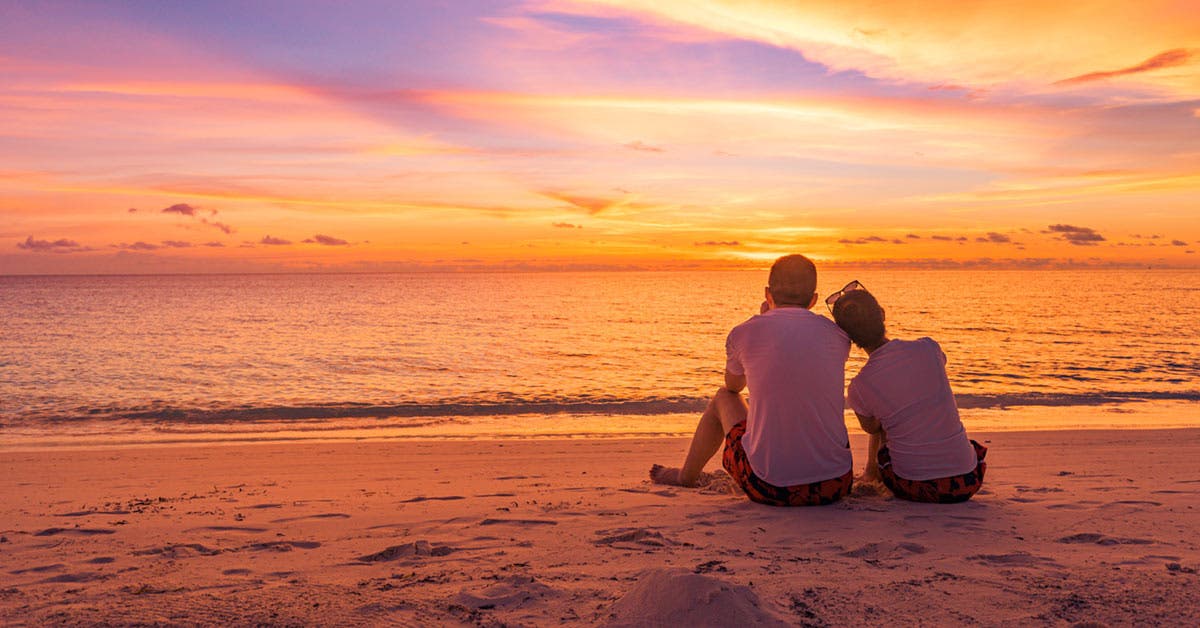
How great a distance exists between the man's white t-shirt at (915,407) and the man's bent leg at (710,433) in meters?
0.88

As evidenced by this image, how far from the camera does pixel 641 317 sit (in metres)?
50.2

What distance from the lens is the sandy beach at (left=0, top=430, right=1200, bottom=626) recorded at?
371 centimetres

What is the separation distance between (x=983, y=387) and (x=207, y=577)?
17.5 meters

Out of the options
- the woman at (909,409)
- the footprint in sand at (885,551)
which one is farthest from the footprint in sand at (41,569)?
the woman at (909,409)

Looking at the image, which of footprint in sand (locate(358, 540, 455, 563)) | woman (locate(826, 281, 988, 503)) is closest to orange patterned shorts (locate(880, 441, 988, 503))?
woman (locate(826, 281, 988, 503))

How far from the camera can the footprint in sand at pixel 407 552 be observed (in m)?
4.75

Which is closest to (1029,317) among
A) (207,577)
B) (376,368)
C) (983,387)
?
(983,387)

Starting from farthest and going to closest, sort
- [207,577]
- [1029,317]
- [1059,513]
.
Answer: [1029,317]
[1059,513]
[207,577]

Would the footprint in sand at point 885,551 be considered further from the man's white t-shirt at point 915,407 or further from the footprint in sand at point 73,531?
the footprint in sand at point 73,531

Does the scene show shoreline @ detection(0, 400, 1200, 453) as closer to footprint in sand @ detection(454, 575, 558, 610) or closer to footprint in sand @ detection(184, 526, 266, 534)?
footprint in sand @ detection(184, 526, 266, 534)

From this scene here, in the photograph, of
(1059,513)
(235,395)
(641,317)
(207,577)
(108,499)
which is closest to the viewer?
(207,577)

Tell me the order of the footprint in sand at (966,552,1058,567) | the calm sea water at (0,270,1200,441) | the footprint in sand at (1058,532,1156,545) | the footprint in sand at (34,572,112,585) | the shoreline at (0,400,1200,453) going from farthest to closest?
1. the calm sea water at (0,270,1200,441)
2. the shoreline at (0,400,1200,453)
3. the footprint in sand at (1058,532,1156,545)
4. the footprint in sand at (966,552,1058,567)
5. the footprint in sand at (34,572,112,585)

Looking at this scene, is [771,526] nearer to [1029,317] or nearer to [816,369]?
[816,369]

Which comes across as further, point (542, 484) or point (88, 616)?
point (542, 484)
